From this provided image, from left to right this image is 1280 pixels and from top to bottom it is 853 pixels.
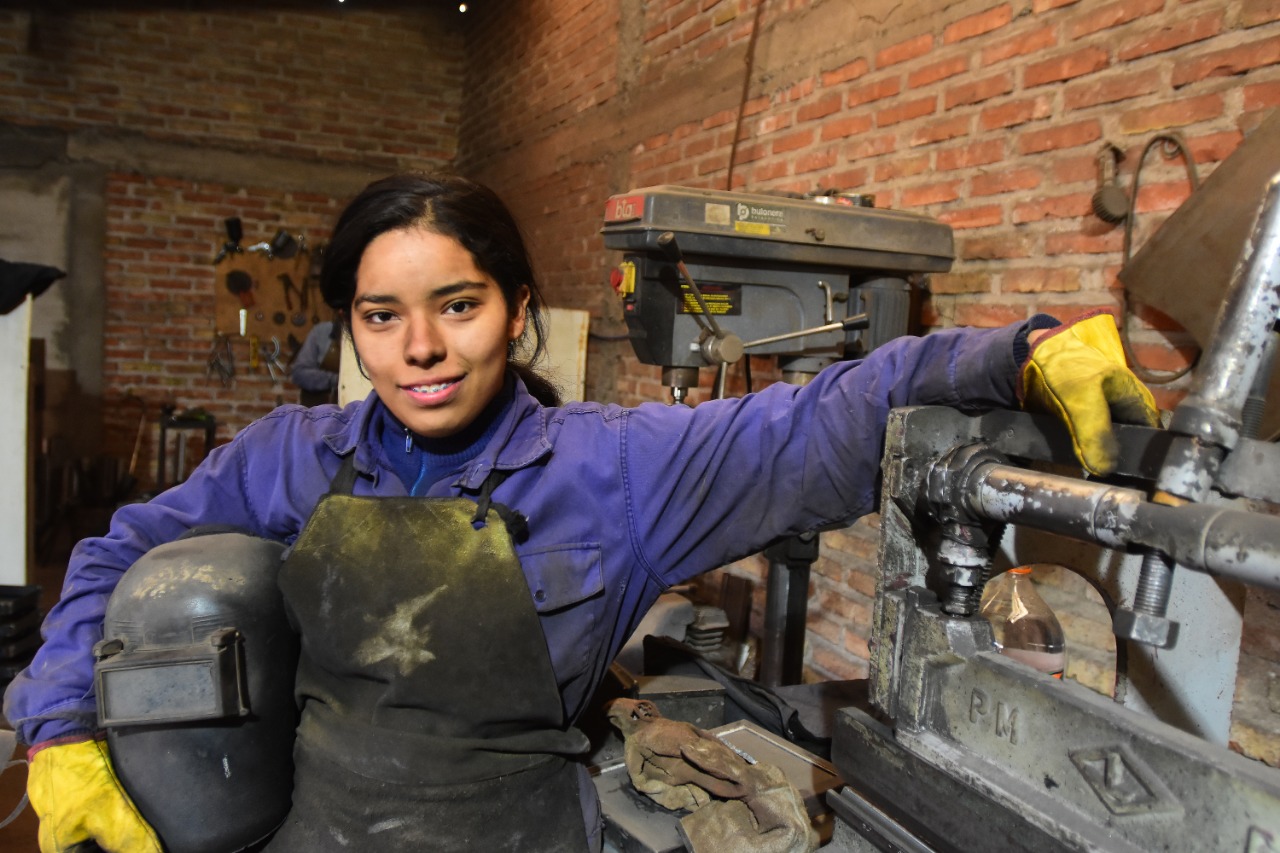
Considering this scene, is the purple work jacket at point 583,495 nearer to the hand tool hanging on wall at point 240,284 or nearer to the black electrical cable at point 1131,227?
the black electrical cable at point 1131,227

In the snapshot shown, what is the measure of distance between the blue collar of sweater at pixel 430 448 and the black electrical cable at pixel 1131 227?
137cm

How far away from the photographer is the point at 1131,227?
1.95 m

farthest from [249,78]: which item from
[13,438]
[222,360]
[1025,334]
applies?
[1025,334]

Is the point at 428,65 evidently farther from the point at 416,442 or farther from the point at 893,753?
the point at 893,753

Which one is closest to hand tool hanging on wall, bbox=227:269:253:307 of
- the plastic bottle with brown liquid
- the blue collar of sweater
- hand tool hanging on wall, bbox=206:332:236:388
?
hand tool hanging on wall, bbox=206:332:236:388

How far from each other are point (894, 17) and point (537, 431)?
195cm

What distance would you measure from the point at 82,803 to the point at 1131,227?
222 cm

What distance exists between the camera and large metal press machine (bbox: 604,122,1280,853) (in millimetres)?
693

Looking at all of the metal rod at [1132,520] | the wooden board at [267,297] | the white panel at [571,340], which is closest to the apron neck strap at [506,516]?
the metal rod at [1132,520]

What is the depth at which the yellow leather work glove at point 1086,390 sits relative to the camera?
2.83 ft

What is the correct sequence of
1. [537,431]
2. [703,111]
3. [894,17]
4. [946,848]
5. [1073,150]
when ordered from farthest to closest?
[703,111] < [894,17] < [1073,150] < [537,431] < [946,848]

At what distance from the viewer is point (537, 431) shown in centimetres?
140

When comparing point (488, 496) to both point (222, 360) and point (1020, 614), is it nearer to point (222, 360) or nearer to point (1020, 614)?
point (1020, 614)

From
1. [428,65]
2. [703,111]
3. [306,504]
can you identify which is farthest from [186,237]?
[306,504]
